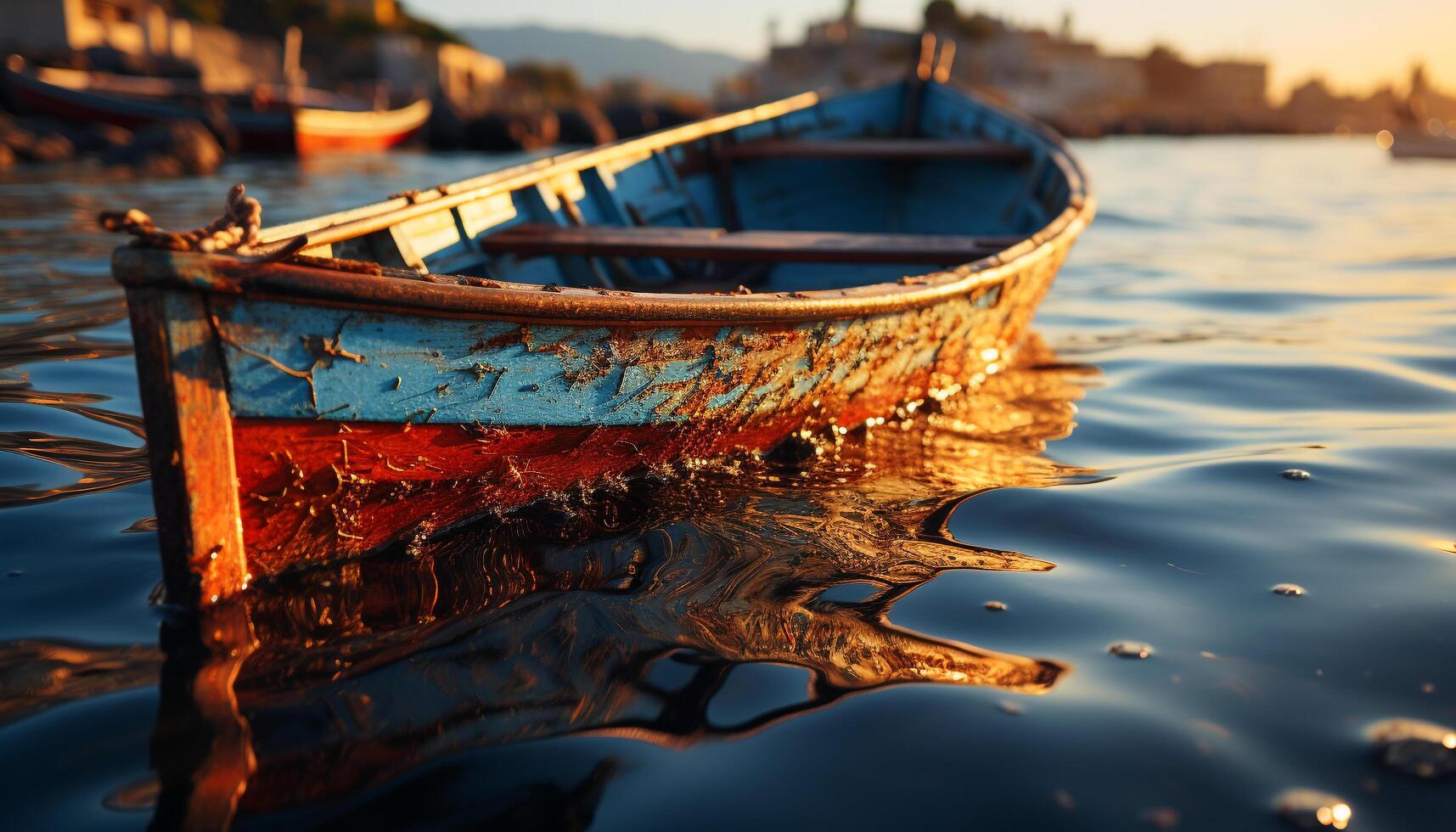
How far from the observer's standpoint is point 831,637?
2518 millimetres

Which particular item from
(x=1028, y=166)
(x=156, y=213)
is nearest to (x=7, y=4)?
(x=156, y=213)

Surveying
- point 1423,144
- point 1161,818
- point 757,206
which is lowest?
point 1161,818

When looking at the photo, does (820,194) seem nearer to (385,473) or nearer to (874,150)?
(874,150)

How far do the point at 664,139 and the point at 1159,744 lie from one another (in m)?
4.81

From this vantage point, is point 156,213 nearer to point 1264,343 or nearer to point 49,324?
point 49,324

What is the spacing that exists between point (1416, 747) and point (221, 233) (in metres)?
2.89

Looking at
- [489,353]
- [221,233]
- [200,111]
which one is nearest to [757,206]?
[489,353]

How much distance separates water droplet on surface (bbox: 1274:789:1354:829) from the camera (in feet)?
6.06

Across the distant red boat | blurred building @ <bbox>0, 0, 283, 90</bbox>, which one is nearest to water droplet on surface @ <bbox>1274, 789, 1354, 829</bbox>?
the distant red boat

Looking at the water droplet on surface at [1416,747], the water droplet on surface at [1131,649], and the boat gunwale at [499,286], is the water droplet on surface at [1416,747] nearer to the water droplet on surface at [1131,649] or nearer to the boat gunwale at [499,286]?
the water droplet on surface at [1131,649]

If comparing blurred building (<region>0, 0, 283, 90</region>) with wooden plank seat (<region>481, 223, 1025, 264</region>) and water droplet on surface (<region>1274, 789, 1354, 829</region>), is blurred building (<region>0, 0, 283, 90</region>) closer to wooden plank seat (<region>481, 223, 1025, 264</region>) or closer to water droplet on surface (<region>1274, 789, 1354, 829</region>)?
wooden plank seat (<region>481, 223, 1025, 264</region>)

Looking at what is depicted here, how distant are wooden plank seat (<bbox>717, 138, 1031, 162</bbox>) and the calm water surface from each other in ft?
8.76

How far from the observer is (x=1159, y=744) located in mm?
2086

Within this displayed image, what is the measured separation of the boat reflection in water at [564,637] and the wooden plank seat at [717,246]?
118 centimetres
